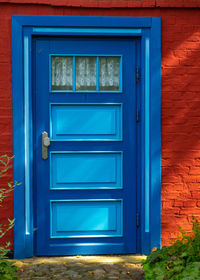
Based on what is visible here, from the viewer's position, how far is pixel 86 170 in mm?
4078

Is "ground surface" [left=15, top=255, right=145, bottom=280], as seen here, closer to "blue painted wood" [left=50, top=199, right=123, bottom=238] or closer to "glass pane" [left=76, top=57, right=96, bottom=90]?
A: "blue painted wood" [left=50, top=199, right=123, bottom=238]

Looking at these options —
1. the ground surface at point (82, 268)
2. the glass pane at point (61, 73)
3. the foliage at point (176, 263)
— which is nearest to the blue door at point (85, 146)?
the glass pane at point (61, 73)

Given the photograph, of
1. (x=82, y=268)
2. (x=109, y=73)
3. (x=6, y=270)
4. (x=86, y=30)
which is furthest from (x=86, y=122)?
(x=6, y=270)

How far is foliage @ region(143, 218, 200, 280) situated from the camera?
113 inches

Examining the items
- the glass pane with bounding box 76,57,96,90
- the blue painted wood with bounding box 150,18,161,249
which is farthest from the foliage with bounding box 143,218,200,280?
the glass pane with bounding box 76,57,96,90

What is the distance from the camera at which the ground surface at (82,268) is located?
349cm

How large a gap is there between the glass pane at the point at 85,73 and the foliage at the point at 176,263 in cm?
190

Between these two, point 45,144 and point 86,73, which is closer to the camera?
point 45,144

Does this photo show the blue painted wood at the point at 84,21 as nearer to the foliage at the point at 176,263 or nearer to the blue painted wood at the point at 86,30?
the blue painted wood at the point at 86,30

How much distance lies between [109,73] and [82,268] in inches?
84.8

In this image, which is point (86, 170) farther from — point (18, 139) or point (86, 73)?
point (86, 73)

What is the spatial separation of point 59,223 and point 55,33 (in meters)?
2.12

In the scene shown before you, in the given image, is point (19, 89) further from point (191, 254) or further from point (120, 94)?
point (191, 254)

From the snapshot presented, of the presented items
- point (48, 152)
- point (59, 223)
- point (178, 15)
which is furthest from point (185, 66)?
point (59, 223)
